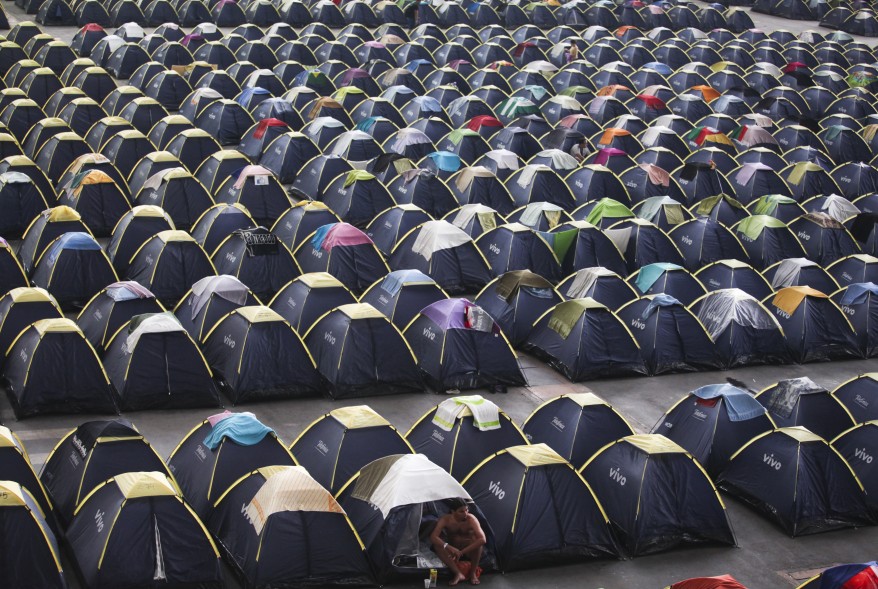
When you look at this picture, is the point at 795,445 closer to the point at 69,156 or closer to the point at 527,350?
the point at 527,350

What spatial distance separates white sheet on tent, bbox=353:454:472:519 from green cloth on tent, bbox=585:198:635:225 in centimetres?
1729

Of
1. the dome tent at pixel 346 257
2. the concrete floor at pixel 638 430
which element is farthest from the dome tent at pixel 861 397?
the dome tent at pixel 346 257

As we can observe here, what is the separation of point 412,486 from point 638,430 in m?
8.30

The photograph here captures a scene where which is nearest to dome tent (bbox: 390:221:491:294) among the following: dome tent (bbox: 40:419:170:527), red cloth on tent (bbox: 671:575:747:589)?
dome tent (bbox: 40:419:170:527)

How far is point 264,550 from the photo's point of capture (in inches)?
744

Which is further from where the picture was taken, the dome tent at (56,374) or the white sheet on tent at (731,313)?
the white sheet on tent at (731,313)

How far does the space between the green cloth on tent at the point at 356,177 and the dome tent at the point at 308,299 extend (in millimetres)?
8074

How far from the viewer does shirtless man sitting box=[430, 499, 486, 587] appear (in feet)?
64.2

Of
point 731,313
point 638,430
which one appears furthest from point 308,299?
point 731,313

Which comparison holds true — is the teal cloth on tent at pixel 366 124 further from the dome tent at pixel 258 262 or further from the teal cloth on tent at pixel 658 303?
the teal cloth on tent at pixel 658 303

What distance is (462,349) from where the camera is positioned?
2766cm

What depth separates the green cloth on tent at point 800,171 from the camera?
141 feet

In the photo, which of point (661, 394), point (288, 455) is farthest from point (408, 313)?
point (288, 455)

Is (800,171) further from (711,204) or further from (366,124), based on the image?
(366,124)
